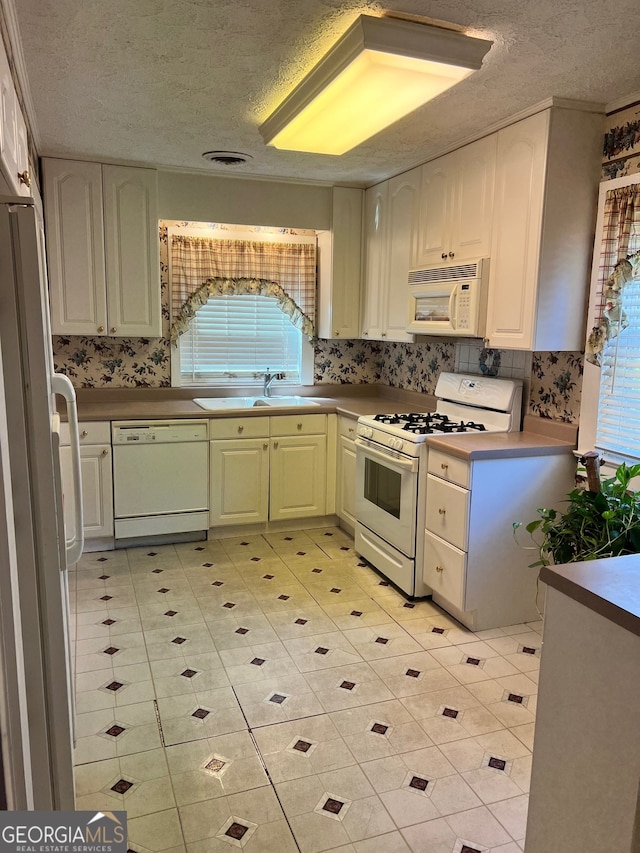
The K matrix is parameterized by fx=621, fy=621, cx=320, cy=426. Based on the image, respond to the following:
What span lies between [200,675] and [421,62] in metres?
2.54

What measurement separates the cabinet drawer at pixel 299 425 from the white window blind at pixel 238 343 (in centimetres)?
66

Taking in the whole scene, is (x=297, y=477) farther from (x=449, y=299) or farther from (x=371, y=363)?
(x=449, y=299)

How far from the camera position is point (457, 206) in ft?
11.3

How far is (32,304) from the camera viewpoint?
1.47 metres

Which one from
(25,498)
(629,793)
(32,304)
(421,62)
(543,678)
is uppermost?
(421,62)

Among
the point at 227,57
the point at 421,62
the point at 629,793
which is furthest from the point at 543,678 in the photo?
the point at 227,57

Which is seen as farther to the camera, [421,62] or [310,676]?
[310,676]

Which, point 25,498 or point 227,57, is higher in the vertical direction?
point 227,57

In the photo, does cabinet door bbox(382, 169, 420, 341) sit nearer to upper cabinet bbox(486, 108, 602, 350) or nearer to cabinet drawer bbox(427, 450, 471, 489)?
upper cabinet bbox(486, 108, 602, 350)

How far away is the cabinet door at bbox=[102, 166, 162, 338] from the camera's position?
13.0 ft

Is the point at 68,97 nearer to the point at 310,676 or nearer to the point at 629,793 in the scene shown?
the point at 310,676

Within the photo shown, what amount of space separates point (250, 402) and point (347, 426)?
0.84 m

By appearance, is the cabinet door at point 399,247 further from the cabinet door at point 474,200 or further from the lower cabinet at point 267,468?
the lower cabinet at point 267,468

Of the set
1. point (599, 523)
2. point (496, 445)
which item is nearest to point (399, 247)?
point (496, 445)
